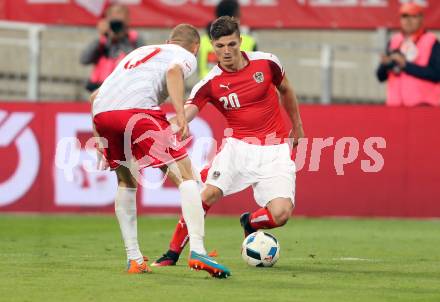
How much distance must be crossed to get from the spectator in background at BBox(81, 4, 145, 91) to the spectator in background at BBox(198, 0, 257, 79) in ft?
2.75

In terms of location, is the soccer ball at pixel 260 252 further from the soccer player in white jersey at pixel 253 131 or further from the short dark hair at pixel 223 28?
the short dark hair at pixel 223 28

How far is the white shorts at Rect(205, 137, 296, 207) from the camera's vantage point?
11.0m

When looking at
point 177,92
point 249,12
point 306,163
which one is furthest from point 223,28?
point 249,12

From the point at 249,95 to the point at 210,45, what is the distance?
5.62 meters

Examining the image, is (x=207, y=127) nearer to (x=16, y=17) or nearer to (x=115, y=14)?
(x=115, y=14)

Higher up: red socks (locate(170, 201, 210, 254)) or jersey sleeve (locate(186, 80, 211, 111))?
jersey sleeve (locate(186, 80, 211, 111))

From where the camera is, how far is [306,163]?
16.2m

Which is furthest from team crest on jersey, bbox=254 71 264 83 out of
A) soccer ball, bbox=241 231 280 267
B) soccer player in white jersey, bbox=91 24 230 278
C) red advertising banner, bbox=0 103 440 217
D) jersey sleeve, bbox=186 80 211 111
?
red advertising banner, bbox=0 103 440 217

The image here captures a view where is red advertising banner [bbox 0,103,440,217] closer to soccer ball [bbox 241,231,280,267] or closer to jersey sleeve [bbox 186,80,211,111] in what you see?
jersey sleeve [bbox 186,80,211,111]

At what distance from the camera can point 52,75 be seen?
18031 mm

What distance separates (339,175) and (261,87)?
5.53 m

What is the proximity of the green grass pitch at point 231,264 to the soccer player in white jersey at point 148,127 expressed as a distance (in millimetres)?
Answer: 377

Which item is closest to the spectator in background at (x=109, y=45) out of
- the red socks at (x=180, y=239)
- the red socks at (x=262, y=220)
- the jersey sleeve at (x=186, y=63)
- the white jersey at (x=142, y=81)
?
the red socks at (x=262, y=220)

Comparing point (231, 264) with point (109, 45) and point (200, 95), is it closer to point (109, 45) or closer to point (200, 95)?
point (200, 95)
